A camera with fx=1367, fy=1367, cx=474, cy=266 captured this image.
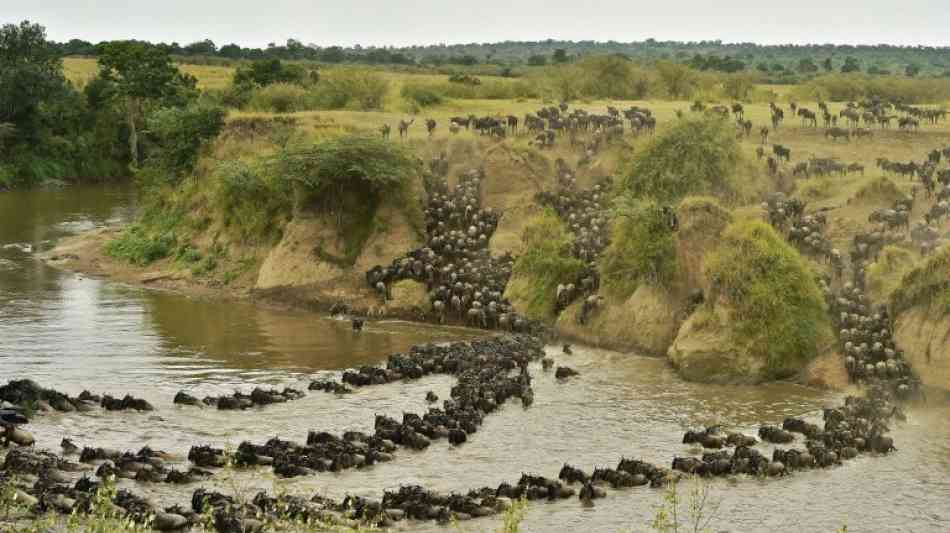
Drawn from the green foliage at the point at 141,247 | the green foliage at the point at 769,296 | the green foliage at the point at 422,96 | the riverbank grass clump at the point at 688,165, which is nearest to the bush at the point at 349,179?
the green foliage at the point at 141,247

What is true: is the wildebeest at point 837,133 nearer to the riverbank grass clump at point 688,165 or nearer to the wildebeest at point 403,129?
the riverbank grass clump at point 688,165

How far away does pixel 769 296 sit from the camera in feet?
93.1

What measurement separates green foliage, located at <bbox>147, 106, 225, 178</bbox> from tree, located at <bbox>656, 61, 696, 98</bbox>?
71.2 feet

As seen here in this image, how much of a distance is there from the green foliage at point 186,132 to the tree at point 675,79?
21.7 m

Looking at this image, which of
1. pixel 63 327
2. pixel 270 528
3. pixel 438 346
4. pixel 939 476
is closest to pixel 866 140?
pixel 438 346

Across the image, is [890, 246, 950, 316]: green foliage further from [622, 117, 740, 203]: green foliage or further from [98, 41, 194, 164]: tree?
[98, 41, 194, 164]: tree

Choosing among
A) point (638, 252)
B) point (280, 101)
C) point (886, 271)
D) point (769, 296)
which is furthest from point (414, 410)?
point (280, 101)

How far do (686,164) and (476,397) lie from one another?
13207mm

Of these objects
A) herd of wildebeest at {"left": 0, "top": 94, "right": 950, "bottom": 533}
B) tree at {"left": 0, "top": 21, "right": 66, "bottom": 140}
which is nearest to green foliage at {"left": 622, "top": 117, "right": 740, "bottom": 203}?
herd of wildebeest at {"left": 0, "top": 94, "right": 950, "bottom": 533}

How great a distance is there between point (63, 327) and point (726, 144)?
17877mm

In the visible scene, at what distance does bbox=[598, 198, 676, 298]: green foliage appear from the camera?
102 feet

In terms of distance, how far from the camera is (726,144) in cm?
3703

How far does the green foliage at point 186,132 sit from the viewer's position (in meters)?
46.2

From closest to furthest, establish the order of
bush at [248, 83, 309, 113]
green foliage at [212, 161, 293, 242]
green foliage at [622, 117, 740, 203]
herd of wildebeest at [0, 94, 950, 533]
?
herd of wildebeest at [0, 94, 950, 533] < green foliage at [622, 117, 740, 203] < green foliage at [212, 161, 293, 242] < bush at [248, 83, 309, 113]
